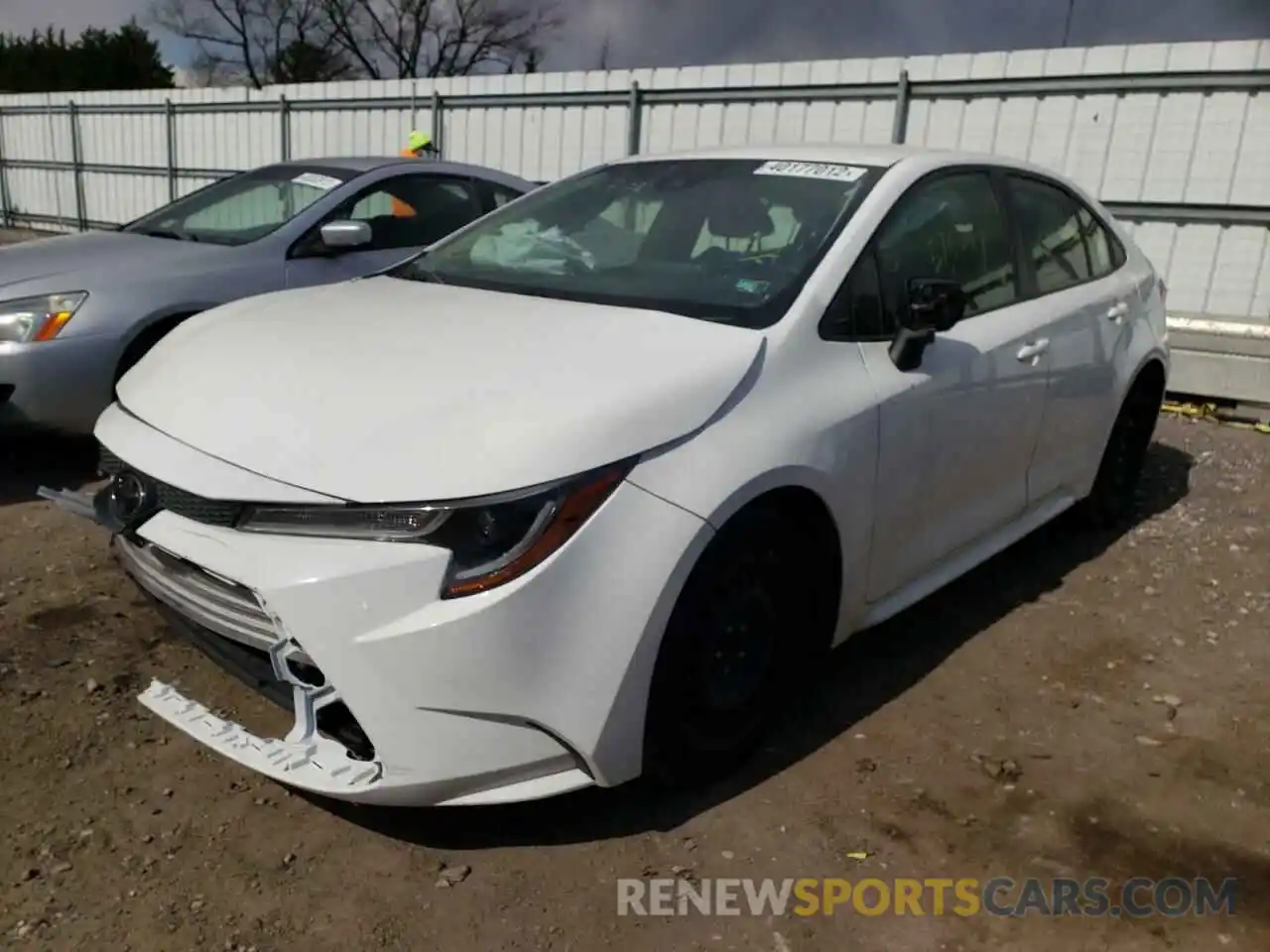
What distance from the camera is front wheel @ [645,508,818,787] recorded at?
2.42 metres

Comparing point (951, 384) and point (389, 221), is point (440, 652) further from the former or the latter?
point (389, 221)

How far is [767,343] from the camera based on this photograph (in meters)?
2.68

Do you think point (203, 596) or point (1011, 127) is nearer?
point (203, 596)

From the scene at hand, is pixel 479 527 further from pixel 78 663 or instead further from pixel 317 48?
pixel 317 48

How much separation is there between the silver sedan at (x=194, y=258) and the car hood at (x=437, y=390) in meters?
0.34

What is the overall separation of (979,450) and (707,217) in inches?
45.8

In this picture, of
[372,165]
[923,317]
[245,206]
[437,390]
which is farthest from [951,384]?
[245,206]

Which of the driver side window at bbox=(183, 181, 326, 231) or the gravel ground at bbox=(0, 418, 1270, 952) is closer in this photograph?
the gravel ground at bbox=(0, 418, 1270, 952)

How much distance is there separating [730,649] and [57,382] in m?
3.27

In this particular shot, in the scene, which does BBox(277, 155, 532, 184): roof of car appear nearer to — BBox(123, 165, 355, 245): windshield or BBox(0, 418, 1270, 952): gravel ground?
BBox(123, 165, 355, 245): windshield

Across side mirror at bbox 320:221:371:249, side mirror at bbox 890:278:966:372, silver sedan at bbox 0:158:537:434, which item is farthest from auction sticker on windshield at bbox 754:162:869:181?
side mirror at bbox 320:221:371:249

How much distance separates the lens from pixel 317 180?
570 centimetres

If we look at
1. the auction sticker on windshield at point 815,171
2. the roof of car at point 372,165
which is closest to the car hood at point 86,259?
the roof of car at point 372,165

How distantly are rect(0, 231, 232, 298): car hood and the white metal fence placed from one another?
17.3 ft
